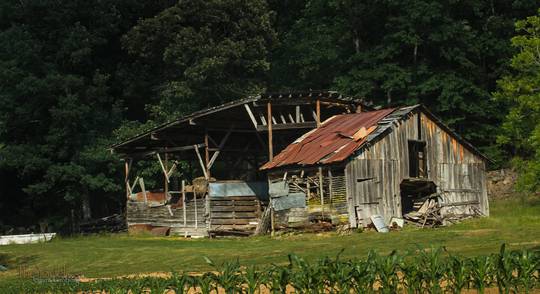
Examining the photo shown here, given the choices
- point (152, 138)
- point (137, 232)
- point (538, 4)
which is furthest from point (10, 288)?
point (538, 4)

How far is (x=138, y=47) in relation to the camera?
187 ft

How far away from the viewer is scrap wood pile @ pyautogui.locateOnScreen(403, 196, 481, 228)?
38.0 m

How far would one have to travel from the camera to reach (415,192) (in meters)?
41.6

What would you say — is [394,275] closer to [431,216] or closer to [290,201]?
[290,201]

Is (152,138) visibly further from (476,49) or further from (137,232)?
(476,49)

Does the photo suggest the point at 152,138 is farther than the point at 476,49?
No

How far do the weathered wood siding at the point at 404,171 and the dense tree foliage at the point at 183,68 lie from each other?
11.1 meters

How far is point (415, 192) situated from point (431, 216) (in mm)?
3241

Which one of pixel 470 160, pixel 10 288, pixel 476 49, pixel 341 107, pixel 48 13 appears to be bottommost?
pixel 10 288

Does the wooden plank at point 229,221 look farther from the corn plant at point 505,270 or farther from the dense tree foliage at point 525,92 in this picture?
the corn plant at point 505,270

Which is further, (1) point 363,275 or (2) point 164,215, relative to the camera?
(2) point 164,215

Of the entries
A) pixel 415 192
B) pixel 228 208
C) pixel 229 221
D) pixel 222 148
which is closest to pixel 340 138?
pixel 415 192

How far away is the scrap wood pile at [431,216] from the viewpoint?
1497 inches

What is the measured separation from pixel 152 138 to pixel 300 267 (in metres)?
29.6
